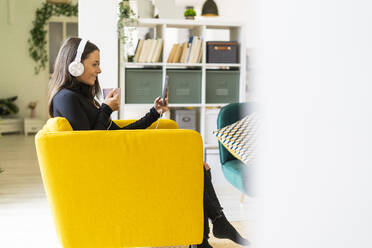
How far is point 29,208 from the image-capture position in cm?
339

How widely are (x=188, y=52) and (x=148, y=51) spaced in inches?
15.4

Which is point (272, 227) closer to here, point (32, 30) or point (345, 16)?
point (345, 16)

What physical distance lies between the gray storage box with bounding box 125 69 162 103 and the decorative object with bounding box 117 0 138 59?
286 millimetres

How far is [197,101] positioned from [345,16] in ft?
12.8

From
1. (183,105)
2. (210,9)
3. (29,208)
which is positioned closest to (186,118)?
(183,105)

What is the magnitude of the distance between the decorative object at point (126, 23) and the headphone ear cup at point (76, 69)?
1.59 meters

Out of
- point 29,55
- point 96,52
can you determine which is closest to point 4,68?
point 29,55

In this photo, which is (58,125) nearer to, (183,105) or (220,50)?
(183,105)

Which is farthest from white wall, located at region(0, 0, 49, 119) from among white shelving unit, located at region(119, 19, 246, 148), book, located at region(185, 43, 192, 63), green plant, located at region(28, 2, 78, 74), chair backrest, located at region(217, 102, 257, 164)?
chair backrest, located at region(217, 102, 257, 164)

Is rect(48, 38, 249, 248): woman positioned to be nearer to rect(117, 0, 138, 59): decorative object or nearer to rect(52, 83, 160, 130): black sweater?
rect(52, 83, 160, 130): black sweater

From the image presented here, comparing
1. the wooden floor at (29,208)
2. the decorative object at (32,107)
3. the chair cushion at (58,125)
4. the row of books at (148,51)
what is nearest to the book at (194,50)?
the row of books at (148,51)

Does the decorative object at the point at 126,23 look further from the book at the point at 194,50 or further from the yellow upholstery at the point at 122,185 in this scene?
the yellow upholstery at the point at 122,185

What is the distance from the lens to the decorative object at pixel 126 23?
12.6ft

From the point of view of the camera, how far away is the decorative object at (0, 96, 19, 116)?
8750mm
